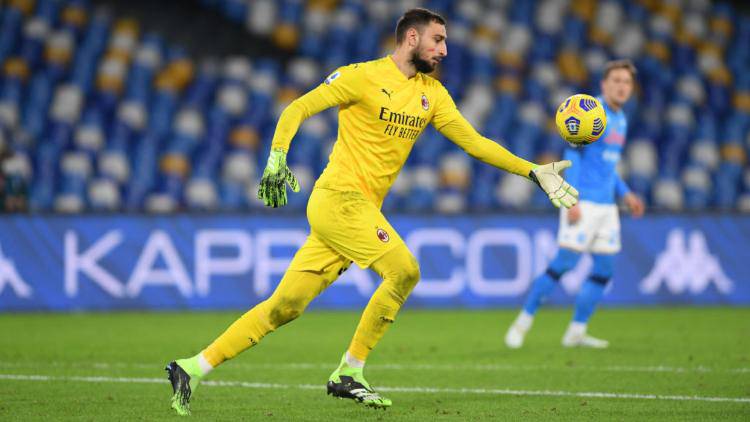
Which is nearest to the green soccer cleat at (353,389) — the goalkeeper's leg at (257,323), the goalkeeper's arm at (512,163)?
the goalkeeper's leg at (257,323)

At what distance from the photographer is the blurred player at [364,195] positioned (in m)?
6.03

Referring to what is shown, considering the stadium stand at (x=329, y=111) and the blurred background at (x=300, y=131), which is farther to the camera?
the stadium stand at (x=329, y=111)

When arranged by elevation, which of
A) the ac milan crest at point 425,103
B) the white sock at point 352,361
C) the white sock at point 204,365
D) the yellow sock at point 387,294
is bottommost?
the white sock at point 204,365

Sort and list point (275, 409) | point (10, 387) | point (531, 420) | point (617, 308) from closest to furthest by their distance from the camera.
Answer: point (531, 420) < point (275, 409) < point (10, 387) < point (617, 308)

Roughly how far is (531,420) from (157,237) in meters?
7.66

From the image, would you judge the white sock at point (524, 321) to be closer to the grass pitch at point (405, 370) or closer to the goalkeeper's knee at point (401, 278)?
the grass pitch at point (405, 370)

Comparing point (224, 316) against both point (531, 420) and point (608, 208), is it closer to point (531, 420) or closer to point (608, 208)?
point (608, 208)

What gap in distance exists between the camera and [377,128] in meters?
6.18

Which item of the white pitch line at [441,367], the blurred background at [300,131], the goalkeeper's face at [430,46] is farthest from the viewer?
the blurred background at [300,131]

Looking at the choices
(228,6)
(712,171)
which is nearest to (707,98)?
(712,171)

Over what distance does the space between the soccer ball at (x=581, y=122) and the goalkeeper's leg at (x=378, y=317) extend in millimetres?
1195

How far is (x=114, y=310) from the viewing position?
12.5m

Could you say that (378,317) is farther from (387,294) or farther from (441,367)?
(441,367)

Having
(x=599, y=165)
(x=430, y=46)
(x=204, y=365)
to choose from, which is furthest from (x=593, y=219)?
(x=204, y=365)
